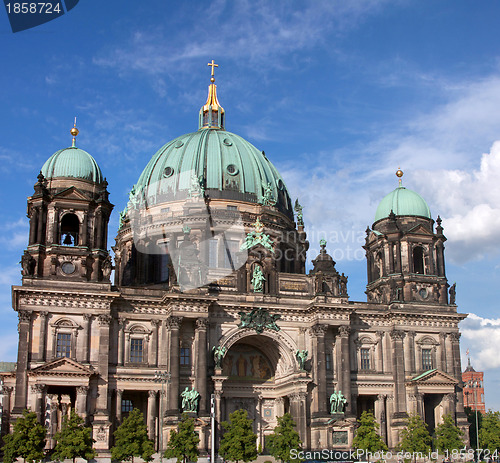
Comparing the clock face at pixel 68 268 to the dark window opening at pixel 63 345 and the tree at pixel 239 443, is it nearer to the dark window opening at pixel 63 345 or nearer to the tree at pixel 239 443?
the dark window opening at pixel 63 345

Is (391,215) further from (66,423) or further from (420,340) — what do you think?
(66,423)

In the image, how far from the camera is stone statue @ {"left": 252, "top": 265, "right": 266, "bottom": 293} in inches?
→ 2788

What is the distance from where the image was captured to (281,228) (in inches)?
3258

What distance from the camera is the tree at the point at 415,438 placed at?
64375 mm

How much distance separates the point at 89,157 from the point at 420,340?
35.8 metres

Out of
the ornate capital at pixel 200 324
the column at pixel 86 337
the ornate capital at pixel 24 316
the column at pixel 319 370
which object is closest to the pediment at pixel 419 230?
the column at pixel 319 370

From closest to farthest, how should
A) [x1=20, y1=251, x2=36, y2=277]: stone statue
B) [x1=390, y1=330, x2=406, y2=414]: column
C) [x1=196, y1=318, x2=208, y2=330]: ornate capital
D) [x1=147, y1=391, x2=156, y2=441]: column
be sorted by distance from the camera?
1. [x1=20, y1=251, x2=36, y2=277]: stone statue
2. [x1=147, y1=391, x2=156, y2=441]: column
3. [x1=196, y1=318, x2=208, y2=330]: ornate capital
4. [x1=390, y1=330, x2=406, y2=414]: column

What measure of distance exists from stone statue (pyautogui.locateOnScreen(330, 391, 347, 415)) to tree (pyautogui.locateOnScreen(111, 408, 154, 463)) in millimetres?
17498

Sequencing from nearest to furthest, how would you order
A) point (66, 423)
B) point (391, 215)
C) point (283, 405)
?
point (66, 423) < point (283, 405) < point (391, 215)

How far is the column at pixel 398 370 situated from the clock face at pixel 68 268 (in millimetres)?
30679

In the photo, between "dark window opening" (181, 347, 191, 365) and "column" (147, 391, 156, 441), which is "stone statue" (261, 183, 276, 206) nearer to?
"dark window opening" (181, 347, 191, 365)

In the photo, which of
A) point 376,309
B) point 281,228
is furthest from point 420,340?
point 281,228

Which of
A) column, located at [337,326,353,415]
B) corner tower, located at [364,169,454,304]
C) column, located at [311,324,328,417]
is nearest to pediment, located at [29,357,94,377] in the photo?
column, located at [311,324,328,417]

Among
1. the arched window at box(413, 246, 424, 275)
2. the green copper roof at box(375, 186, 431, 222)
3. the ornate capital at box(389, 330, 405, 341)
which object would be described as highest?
the green copper roof at box(375, 186, 431, 222)
